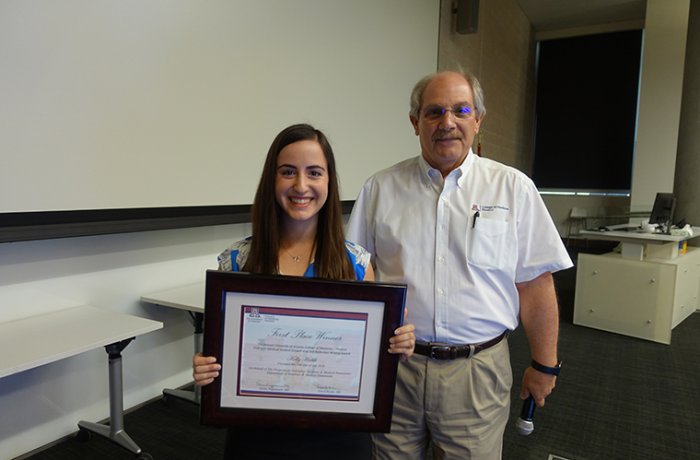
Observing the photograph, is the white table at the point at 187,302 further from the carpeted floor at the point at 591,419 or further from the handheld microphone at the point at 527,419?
the handheld microphone at the point at 527,419

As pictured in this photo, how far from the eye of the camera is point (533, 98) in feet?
26.9

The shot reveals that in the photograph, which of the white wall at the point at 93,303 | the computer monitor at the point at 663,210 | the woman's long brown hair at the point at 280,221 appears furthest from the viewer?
the computer monitor at the point at 663,210

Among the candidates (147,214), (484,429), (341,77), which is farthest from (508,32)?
(484,429)

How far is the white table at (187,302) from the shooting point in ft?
7.52

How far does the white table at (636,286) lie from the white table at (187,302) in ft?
11.1

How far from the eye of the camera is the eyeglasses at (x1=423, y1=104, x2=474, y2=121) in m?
1.27

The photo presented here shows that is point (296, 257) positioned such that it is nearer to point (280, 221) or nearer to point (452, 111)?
point (280, 221)

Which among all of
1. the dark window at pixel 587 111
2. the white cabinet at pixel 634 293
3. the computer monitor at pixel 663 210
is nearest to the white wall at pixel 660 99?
the computer monitor at pixel 663 210

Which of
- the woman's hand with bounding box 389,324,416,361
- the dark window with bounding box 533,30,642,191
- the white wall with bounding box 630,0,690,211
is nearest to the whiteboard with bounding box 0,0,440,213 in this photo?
the woman's hand with bounding box 389,324,416,361

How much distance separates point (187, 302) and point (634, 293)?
12.1ft

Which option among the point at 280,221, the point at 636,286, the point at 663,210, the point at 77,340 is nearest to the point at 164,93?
the point at 77,340

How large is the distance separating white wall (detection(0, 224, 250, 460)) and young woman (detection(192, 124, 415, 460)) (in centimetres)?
119

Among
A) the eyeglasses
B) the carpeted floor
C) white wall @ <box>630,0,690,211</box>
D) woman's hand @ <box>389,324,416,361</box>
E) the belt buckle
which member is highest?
white wall @ <box>630,0,690,211</box>

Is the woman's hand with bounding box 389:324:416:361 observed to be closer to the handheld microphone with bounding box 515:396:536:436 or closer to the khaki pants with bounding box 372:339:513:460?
the khaki pants with bounding box 372:339:513:460
